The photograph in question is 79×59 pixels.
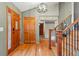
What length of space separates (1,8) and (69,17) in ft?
8.76

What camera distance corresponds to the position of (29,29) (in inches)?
336

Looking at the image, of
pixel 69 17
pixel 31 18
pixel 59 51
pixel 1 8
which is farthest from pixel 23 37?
pixel 59 51

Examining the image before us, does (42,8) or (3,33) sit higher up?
(42,8)

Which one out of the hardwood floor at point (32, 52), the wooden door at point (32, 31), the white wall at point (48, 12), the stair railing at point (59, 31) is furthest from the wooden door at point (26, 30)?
the stair railing at point (59, 31)

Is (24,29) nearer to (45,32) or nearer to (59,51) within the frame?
(45,32)

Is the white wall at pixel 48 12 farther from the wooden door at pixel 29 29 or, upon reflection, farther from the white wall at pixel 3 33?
the white wall at pixel 3 33

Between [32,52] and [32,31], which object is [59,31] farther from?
[32,31]

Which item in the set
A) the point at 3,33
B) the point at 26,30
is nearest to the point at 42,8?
the point at 26,30

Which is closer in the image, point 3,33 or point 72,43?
point 72,43

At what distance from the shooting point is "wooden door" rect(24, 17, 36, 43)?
27.8 feet

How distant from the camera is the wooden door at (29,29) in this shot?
8461 mm

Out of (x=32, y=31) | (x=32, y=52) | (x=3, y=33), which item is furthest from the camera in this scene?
(x=32, y=31)

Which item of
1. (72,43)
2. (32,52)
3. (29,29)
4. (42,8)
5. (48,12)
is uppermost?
(42,8)

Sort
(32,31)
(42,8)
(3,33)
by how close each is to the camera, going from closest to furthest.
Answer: (3,33) < (42,8) < (32,31)
